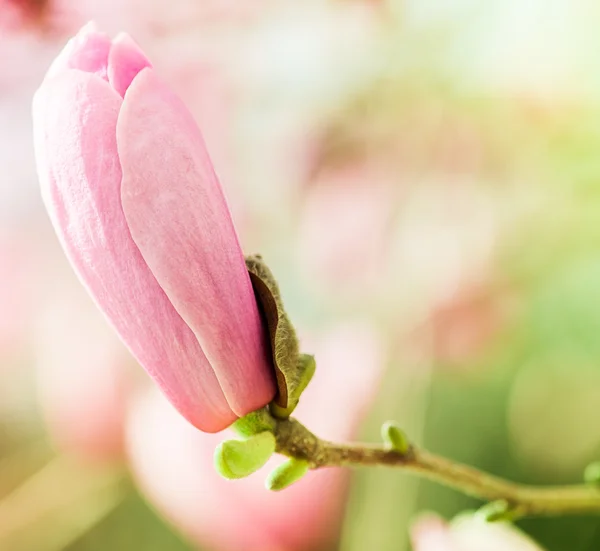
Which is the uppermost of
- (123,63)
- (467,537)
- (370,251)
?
(123,63)

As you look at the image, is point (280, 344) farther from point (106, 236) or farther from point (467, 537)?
point (467, 537)

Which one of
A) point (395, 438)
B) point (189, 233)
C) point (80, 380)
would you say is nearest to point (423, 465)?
point (395, 438)

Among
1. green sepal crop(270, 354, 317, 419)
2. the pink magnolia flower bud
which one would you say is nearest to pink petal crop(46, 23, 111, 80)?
the pink magnolia flower bud

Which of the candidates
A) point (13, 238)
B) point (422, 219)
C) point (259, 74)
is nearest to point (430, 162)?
point (422, 219)

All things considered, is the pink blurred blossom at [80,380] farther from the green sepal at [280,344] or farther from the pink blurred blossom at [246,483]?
the green sepal at [280,344]

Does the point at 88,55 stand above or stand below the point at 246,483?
above

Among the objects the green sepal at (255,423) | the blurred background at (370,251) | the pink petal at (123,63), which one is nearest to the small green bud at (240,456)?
the green sepal at (255,423)
